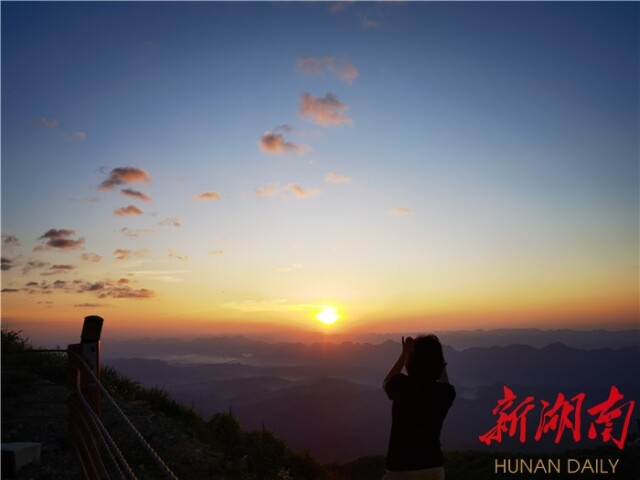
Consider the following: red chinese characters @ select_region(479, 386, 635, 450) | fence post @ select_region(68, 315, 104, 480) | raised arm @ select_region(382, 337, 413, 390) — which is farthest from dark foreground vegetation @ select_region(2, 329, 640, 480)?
raised arm @ select_region(382, 337, 413, 390)

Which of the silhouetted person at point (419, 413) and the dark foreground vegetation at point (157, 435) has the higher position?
the silhouetted person at point (419, 413)

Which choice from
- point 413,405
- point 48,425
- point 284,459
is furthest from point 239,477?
point 413,405

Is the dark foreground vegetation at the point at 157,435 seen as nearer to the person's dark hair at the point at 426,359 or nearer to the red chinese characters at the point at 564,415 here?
the red chinese characters at the point at 564,415

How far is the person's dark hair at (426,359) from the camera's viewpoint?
4.21 m

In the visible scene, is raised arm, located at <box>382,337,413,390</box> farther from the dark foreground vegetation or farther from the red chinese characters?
the red chinese characters

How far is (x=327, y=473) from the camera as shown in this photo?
14.3 meters

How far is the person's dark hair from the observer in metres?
4.21

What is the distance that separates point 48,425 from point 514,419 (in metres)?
15.5

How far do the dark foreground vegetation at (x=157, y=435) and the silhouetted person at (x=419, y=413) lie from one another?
20.8 ft

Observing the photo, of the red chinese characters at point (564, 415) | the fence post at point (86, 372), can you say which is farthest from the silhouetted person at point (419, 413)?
the red chinese characters at point (564, 415)

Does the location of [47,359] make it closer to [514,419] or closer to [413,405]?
[413,405]

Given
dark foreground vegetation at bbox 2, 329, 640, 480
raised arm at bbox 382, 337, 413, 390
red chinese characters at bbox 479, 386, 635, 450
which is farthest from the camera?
red chinese characters at bbox 479, 386, 635, 450

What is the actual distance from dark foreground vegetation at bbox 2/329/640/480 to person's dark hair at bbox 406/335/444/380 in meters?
6.65

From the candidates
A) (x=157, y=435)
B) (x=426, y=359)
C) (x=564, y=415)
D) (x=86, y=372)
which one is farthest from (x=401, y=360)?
(x=564, y=415)
